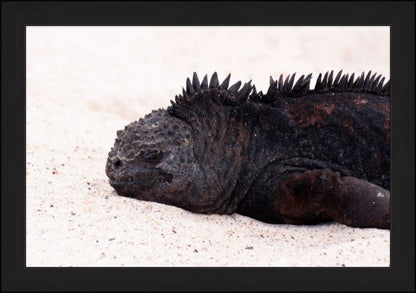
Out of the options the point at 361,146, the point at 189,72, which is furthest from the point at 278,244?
the point at 189,72

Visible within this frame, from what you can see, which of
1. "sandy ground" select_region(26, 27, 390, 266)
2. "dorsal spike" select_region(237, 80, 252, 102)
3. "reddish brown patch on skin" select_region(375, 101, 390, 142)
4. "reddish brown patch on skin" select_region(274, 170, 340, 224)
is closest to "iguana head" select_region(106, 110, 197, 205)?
"sandy ground" select_region(26, 27, 390, 266)


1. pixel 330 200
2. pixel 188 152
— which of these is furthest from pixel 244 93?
pixel 330 200

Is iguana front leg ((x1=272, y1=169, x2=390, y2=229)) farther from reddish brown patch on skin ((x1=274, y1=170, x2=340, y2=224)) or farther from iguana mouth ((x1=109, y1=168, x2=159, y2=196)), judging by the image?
iguana mouth ((x1=109, y1=168, x2=159, y2=196))

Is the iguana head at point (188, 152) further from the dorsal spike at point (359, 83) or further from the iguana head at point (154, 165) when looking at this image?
the dorsal spike at point (359, 83)

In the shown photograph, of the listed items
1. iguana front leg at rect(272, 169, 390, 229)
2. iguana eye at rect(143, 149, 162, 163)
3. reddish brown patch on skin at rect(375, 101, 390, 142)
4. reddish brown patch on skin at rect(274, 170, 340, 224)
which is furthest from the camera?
reddish brown patch on skin at rect(375, 101, 390, 142)

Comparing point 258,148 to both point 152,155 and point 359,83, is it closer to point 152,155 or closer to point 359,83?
point 152,155

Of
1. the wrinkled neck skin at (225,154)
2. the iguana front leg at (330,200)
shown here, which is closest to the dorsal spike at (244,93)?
the wrinkled neck skin at (225,154)
